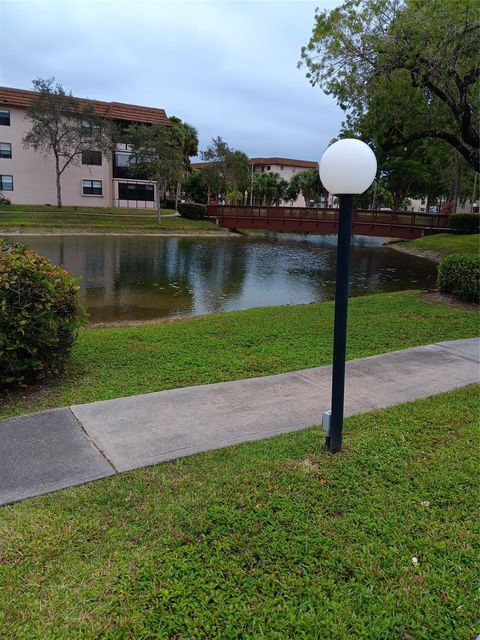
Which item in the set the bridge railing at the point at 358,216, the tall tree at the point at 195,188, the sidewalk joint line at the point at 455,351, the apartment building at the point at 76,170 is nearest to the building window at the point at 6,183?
the apartment building at the point at 76,170

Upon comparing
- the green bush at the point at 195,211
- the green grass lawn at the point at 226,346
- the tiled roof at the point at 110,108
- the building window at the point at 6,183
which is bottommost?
Answer: the green grass lawn at the point at 226,346

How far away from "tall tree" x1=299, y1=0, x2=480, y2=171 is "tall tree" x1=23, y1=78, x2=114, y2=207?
30.7 metres

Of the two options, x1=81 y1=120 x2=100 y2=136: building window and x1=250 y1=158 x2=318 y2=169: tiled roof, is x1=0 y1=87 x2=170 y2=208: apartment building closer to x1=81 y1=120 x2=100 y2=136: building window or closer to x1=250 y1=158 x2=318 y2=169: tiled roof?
x1=81 y1=120 x2=100 y2=136: building window

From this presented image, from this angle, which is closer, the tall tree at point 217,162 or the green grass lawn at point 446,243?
the green grass lawn at point 446,243

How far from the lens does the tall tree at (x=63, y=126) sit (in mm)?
39438

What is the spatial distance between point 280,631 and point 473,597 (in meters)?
0.97

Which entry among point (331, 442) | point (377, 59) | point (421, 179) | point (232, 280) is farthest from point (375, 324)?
point (421, 179)

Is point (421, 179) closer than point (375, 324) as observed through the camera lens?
No

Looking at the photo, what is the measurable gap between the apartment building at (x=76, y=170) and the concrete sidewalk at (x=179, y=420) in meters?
42.9

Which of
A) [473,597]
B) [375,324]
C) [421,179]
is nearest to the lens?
[473,597]

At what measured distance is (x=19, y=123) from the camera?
4388 centimetres

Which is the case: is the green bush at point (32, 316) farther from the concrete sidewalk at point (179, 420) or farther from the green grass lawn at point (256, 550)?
the green grass lawn at point (256, 550)

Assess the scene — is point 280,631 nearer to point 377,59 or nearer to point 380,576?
point 380,576

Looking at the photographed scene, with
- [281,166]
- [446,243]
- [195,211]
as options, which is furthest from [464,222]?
[281,166]
